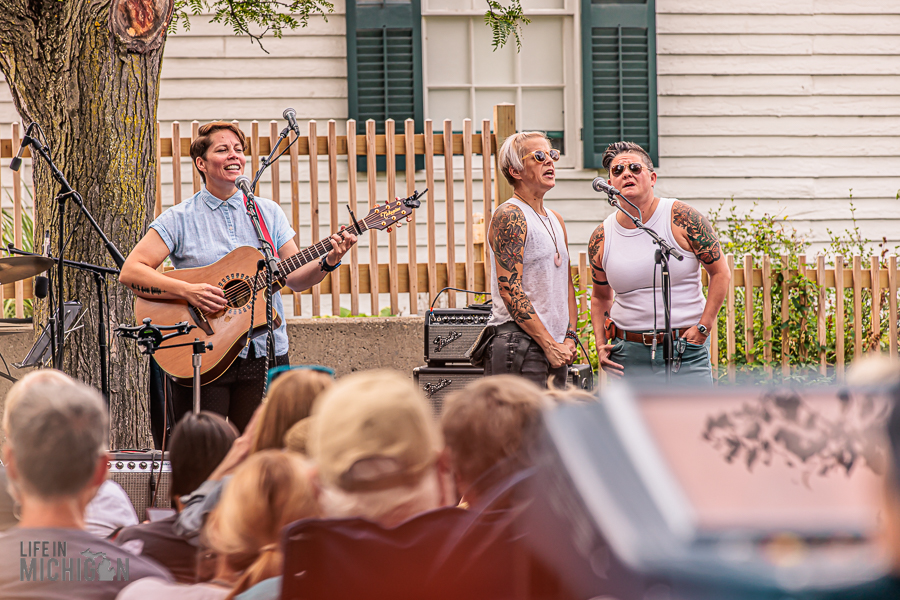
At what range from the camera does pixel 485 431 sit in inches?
65.4

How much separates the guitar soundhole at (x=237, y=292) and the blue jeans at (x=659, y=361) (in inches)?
70.4

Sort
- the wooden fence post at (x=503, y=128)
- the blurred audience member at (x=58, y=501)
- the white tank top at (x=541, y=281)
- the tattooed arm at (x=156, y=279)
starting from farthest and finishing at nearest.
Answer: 1. the wooden fence post at (x=503, y=128)
2. the tattooed arm at (x=156, y=279)
3. the white tank top at (x=541, y=281)
4. the blurred audience member at (x=58, y=501)

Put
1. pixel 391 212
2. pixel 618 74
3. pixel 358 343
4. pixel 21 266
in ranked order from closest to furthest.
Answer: pixel 21 266
pixel 391 212
pixel 358 343
pixel 618 74

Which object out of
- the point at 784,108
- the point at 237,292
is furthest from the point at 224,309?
the point at 784,108

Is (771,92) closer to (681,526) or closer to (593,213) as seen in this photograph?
(593,213)

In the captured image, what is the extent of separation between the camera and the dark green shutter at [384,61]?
7566mm

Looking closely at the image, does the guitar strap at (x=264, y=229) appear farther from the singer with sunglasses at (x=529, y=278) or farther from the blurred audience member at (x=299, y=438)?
the blurred audience member at (x=299, y=438)

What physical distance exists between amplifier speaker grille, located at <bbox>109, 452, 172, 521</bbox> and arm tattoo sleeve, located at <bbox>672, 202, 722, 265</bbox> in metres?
2.47

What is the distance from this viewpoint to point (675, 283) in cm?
385

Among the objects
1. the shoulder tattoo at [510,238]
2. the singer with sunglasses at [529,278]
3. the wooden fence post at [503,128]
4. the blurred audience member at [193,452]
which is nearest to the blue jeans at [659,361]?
the singer with sunglasses at [529,278]

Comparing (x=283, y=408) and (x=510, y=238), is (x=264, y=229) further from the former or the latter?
(x=283, y=408)

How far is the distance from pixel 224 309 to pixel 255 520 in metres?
2.58

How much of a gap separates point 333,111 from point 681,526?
7329 mm

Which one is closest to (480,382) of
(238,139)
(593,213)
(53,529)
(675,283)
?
(53,529)
